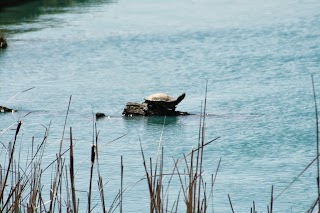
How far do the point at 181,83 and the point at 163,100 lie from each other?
1413mm

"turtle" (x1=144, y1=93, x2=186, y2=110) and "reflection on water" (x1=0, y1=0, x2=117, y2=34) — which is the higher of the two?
"reflection on water" (x1=0, y1=0, x2=117, y2=34)

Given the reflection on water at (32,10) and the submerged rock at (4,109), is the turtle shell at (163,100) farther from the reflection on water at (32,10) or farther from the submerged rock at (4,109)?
the reflection on water at (32,10)

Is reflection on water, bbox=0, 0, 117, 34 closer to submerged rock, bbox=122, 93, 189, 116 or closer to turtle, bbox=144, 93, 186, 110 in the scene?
submerged rock, bbox=122, 93, 189, 116

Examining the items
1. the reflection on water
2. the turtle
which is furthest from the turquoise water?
the turtle

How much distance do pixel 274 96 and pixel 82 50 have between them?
3343mm

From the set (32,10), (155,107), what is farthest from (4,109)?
(32,10)

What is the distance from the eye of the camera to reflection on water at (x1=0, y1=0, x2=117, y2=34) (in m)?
12.9

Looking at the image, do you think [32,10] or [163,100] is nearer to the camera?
[163,100]

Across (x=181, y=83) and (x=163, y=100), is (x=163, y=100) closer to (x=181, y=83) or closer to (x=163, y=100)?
(x=163, y=100)

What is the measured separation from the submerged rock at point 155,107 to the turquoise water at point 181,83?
0.09 m

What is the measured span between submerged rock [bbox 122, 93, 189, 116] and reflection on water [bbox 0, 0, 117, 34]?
16.8 ft

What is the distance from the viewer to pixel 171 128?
6.93 metres

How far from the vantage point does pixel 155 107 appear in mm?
7355

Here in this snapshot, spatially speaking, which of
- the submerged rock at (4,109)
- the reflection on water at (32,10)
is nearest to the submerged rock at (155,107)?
the submerged rock at (4,109)
